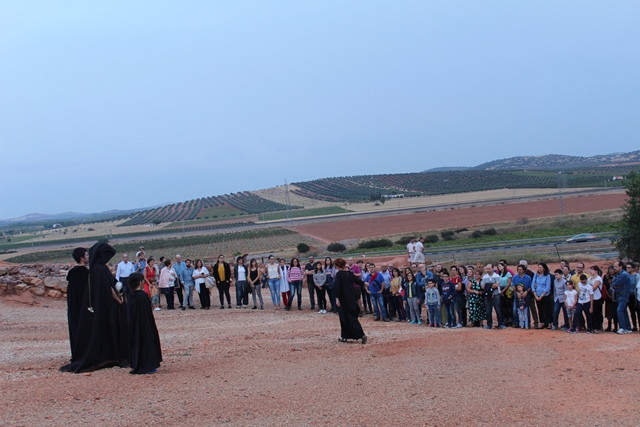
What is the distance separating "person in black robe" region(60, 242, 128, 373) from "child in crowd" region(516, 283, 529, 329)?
8362mm

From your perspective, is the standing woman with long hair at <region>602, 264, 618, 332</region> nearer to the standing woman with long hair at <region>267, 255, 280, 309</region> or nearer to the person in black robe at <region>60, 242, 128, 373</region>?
the standing woman with long hair at <region>267, 255, 280, 309</region>

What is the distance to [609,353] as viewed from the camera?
11.5 metres

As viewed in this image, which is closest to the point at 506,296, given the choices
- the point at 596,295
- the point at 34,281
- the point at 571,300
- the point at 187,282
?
the point at 571,300

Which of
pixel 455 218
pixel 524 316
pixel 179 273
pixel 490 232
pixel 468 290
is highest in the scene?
pixel 179 273

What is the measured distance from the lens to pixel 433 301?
15.7m

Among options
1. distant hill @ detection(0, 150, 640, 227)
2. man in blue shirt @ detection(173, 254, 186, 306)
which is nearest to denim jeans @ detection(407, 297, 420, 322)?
man in blue shirt @ detection(173, 254, 186, 306)

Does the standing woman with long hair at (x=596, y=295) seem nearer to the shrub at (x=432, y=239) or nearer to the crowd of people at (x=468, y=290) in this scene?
the crowd of people at (x=468, y=290)

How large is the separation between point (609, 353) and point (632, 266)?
133 inches

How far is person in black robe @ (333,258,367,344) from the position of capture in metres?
13.1

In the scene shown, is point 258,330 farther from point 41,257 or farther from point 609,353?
point 41,257

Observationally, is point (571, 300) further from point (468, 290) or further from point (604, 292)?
point (468, 290)

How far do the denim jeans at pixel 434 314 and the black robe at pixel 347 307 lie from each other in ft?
10.1

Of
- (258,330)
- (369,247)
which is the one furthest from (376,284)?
(369,247)

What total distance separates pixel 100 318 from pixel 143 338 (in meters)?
1.00
